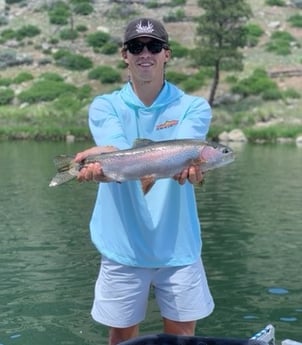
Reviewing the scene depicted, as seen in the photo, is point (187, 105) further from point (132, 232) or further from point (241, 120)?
point (241, 120)

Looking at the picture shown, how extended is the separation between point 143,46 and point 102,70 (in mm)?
49262

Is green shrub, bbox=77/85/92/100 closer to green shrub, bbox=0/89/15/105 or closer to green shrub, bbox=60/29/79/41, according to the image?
green shrub, bbox=0/89/15/105

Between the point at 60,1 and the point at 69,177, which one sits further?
the point at 60,1

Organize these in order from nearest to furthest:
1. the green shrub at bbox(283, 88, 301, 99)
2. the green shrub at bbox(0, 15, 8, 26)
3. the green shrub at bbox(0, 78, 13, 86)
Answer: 1. the green shrub at bbox(283, 88, 301, 99)
2. the green shrub at bbox(0, 78, 13, 86)
3. the green shrub at bbox(0, 15, 8, 26)

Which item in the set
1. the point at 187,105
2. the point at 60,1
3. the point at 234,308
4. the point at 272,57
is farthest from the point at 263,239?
the point at 60,1

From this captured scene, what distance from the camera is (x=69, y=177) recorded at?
4914mm

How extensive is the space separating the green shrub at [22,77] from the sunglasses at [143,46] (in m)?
49.7

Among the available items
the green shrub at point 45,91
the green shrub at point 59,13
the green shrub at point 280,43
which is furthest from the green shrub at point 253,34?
the green shrub at point 45,91

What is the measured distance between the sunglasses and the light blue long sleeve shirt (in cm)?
25

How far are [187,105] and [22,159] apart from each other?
24549 millimetres

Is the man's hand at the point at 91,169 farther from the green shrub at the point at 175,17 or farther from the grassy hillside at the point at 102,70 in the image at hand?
the green shrub at the point at 175,17

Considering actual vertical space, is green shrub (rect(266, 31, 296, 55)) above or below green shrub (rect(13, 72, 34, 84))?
above

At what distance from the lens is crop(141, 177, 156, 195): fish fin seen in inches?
192

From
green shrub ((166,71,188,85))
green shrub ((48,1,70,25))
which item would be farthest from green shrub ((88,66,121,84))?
green shrub ((48,1,70,25))
